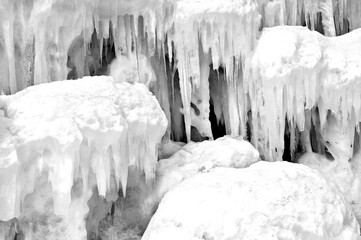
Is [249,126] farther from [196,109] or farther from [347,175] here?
[347,175]

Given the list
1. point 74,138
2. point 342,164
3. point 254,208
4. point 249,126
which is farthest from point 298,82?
point 74,138

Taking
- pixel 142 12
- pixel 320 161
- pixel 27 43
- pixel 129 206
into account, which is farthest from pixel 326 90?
pixel 27 43

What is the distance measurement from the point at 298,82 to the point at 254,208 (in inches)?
107

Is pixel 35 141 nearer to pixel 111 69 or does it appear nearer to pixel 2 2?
pixel 2 2

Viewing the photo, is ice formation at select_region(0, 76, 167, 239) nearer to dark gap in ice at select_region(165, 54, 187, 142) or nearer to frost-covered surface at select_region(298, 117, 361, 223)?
dark gap in ice at select_region(165, 54, 187, 142)

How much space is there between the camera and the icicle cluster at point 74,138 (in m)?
4.60

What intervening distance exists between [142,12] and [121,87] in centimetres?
179

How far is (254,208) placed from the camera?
5.08 metres

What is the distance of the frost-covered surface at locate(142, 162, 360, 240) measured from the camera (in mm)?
4840

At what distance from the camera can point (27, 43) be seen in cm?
608

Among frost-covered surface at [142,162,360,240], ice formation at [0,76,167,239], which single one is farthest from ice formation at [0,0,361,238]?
frost-covered surface at [142,162,360,240]

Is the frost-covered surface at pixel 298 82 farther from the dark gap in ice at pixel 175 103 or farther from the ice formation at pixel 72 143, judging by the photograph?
the ice formation at pixel 72 143

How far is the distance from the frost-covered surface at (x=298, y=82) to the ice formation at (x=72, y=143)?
2.14 m

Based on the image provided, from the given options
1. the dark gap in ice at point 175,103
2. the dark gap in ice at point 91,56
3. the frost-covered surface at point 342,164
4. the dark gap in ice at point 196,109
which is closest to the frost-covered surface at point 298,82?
the frost-covered surface at point 342,164
